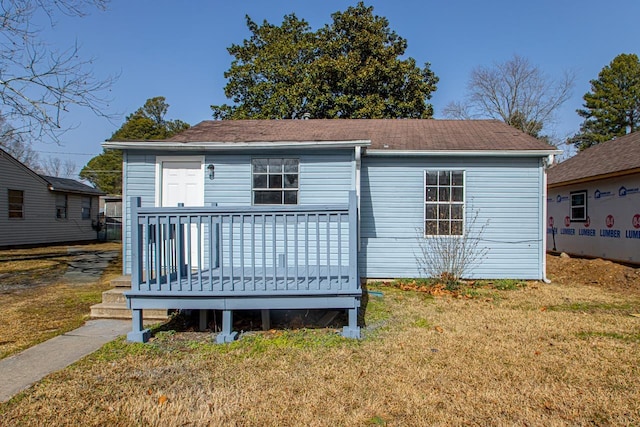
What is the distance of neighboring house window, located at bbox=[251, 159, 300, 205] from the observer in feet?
25.3

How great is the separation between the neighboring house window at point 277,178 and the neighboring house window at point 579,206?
962 cm

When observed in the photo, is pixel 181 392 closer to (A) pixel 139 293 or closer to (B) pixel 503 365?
(A) pixel 139 293

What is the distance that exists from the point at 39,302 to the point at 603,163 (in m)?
14.3

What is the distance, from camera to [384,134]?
9234mm

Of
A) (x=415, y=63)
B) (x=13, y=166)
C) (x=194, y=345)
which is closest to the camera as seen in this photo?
(x=194, y=345)

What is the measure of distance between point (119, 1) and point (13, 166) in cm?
1163

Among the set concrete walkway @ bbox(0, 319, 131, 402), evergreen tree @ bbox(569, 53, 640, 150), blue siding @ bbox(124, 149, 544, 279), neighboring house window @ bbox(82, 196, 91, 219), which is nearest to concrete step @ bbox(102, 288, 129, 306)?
concrete walkway @ bbox(0, 319, 131, 402)

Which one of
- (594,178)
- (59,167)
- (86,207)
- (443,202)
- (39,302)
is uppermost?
(59,167)

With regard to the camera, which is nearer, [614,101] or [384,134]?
[384,134]

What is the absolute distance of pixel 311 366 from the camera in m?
3.51

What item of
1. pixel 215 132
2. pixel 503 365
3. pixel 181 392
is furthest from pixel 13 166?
pixel 503 365

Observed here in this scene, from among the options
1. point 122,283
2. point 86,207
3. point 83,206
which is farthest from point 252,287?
point 86,207

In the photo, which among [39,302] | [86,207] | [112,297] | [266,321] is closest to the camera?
[266,321]

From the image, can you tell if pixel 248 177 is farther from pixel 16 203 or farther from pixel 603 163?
pixel 16 203
